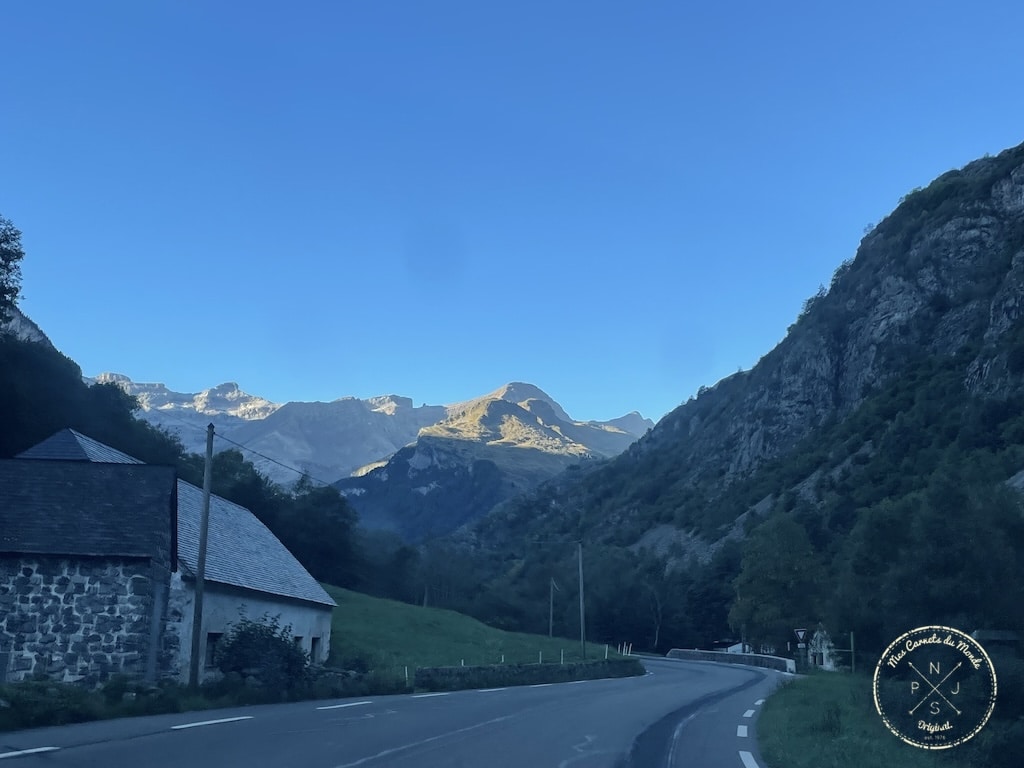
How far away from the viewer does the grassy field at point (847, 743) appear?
38.6 ft

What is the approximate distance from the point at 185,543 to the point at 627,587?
74775 millimetres

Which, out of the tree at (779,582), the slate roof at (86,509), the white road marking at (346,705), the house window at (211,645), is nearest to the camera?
the white road marking at (346,705)

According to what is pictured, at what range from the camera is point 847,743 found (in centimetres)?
1314

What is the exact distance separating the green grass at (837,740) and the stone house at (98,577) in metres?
13.9

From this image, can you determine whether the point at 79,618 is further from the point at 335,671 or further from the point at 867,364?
the point at 867,364

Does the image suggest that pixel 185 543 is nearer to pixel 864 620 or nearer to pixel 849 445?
pixel 864 620

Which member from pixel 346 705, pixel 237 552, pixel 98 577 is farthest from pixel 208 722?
pixel 237 552

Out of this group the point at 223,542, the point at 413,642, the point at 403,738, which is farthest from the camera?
the point at 413,642

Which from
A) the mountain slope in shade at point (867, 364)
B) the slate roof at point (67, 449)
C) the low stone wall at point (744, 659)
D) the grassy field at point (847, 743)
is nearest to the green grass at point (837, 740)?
the grassy field at point (847, 743)

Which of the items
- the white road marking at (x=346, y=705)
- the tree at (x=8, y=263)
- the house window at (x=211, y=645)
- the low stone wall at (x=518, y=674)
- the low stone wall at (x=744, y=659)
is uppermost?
the tree at (x=8, y=263)

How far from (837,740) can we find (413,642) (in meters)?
33.4

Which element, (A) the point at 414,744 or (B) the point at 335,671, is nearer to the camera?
(A) the point at 414,744

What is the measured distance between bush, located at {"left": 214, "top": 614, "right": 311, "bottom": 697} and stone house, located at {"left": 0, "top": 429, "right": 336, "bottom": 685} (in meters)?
0.48

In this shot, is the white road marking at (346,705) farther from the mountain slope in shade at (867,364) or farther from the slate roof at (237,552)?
the mountain slope in shade at (867,364)
